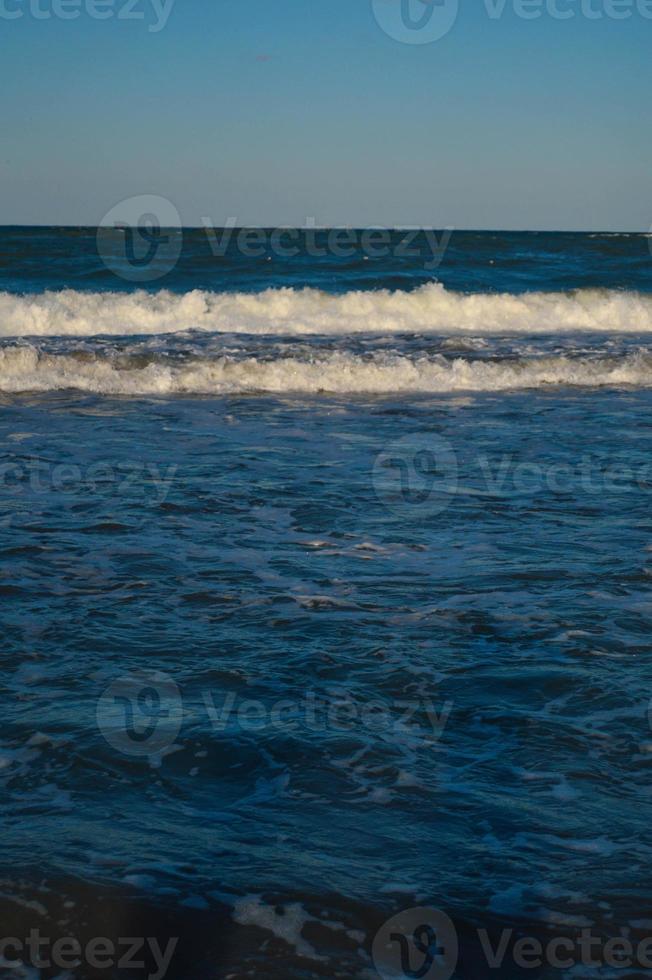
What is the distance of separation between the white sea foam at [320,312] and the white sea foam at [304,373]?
4.50 meters

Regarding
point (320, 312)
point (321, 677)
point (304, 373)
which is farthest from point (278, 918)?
point (320, 312)

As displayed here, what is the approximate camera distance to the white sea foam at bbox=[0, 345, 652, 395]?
41.8 ft

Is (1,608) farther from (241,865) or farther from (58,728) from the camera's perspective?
(241,865)

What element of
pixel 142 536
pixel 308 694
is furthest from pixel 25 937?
pixel 142 536

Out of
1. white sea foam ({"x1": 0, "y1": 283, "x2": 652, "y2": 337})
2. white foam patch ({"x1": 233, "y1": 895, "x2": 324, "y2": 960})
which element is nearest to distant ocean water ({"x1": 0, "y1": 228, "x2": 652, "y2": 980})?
white foam patch ({"x1": 233, "y1": 895, "x2": 324, "y2": 960})

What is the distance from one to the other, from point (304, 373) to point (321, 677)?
30.4ft

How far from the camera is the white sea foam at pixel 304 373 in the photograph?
12.7m

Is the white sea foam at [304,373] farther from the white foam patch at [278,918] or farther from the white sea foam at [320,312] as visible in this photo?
the white foam patch at [278,918]

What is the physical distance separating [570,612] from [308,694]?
58.7 inches

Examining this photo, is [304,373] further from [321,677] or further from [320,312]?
[321,677]

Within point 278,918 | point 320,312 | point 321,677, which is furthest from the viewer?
point 320,312

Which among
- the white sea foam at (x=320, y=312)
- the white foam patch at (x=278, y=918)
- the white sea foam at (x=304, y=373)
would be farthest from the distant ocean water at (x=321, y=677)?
the white sea foam at (x=320, y=312)

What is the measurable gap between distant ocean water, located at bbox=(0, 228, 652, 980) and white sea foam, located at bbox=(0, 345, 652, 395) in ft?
4.88

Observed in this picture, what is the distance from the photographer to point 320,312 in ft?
70.1
